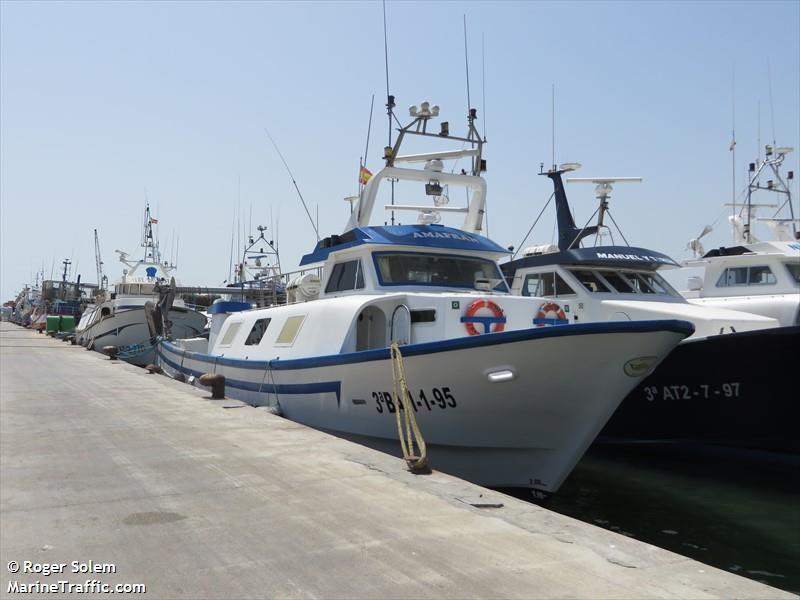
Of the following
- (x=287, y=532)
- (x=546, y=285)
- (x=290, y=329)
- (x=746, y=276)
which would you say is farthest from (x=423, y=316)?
(x=746, y=276)

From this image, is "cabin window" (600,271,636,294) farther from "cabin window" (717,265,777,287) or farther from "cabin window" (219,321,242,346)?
"cabin window" (219,321,242,346)

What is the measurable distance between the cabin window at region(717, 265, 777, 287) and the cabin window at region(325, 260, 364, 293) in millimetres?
8742

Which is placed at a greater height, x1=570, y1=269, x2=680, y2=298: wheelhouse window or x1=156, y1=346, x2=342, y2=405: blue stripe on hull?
x1=570, y1=269, x2=680, y2=298: wheelhouse window

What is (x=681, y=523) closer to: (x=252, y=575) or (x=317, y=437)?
(x=317, y=437)

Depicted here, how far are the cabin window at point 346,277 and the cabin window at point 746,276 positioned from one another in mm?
8742

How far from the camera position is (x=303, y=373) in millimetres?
10484

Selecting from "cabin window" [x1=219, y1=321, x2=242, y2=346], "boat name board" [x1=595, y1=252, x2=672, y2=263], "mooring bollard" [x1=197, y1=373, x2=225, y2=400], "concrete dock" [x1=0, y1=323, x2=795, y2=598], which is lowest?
"concrete dock" [x1=0, y1=323, x2=795, y2=598]

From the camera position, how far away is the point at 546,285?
45.4 ft

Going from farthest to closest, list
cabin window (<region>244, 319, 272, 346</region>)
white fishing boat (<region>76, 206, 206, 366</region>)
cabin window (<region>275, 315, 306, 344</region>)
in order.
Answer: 1. white fishing boat (<region>76, 206, 206, 366</region>)
2. cabin window (<region>244, 319, 272, 346</region>)
3. cabin window (<region>275, 315, 306, 344</region>)

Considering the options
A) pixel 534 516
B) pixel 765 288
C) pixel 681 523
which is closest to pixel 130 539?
pixel 534 516

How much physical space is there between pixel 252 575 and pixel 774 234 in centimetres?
1866

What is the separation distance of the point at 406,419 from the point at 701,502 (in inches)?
188

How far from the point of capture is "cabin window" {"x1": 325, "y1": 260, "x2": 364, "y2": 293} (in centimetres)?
1112

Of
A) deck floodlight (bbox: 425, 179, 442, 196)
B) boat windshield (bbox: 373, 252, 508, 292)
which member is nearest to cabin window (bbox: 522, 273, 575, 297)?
boat windshield (bbox: 373, 252, 508, 292)
